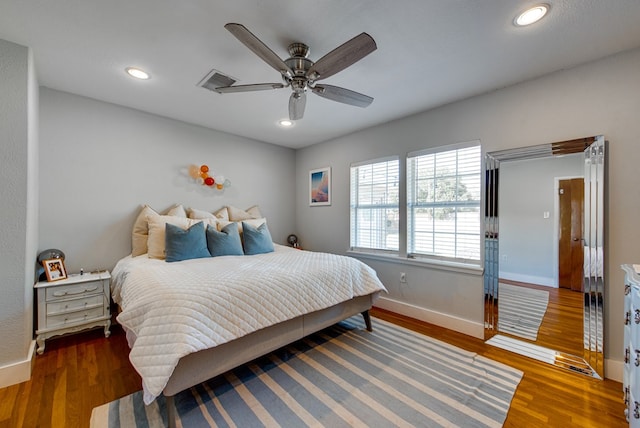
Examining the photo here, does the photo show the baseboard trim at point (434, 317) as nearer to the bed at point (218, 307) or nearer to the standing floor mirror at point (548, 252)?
the standing floor mirror at point (548, 252)

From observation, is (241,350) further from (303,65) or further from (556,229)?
(556,229)

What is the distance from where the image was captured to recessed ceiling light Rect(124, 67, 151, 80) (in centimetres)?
228

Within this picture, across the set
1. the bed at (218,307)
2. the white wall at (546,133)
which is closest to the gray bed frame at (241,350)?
the bed at (218,307)

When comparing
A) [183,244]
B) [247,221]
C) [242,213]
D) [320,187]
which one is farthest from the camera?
[320,187]

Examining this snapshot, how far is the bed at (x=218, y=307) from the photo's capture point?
4.95 feet

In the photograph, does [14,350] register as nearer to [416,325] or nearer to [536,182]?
[416,325]

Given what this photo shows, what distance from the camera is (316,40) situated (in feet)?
6.15

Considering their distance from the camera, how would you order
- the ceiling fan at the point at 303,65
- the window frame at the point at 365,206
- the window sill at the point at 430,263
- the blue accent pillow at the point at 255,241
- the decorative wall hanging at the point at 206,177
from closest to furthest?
the ceiling fan at the point at 303,65, the window sill at the point at 430,263, the blue accent pillow at the point at 255,241, the window frame at the point at 365,206, the decorative wall hanging at the point at 206,177

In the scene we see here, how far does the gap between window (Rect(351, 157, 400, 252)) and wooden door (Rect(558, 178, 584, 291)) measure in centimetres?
177

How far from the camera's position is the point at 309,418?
1638 millimetres

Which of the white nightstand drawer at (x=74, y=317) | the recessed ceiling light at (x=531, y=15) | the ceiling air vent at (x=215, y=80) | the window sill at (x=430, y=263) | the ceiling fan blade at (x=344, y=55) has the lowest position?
the white nightstand drawer at (x=74, y=317)

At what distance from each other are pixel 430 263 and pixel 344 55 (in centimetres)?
244

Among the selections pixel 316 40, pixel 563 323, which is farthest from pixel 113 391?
pixel 563 323

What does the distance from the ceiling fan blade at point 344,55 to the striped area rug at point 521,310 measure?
2.93 m
